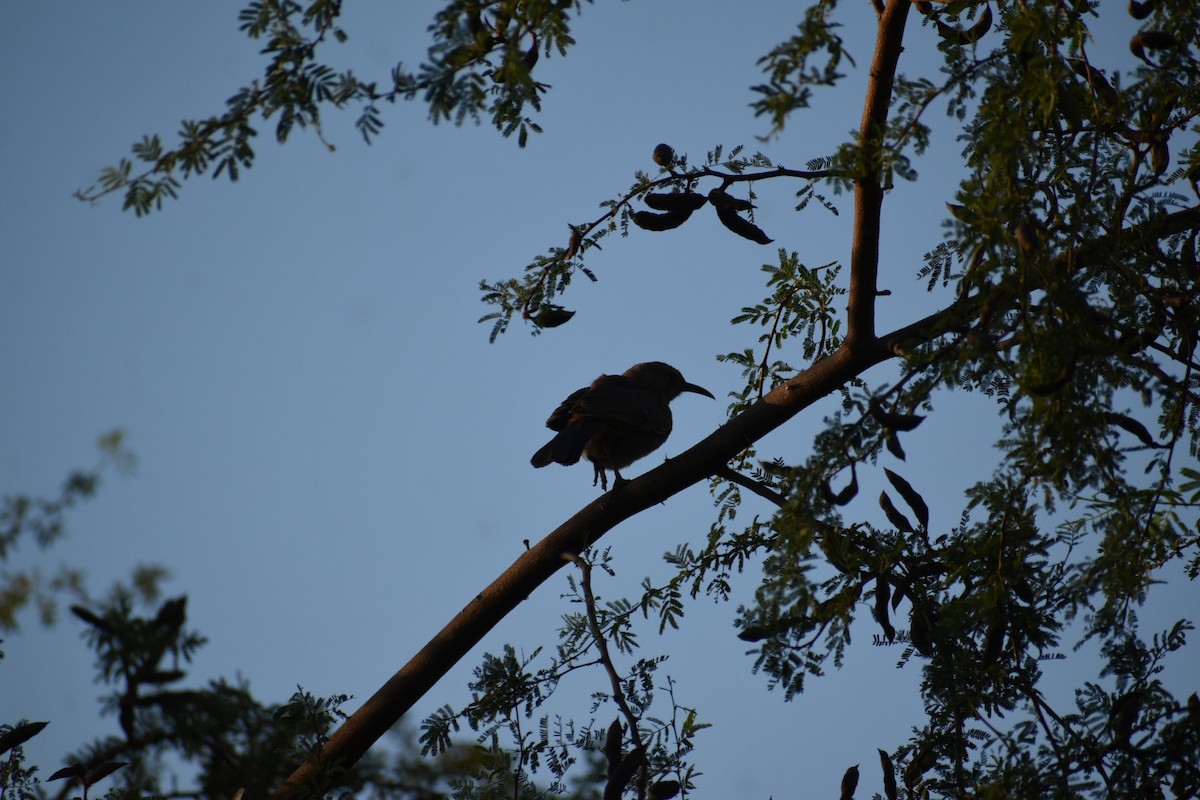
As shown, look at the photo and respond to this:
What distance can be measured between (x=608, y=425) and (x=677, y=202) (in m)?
2.24

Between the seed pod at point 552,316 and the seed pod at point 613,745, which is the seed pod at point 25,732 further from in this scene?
the seed pod at point 552,316

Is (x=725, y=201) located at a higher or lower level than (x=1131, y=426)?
higher

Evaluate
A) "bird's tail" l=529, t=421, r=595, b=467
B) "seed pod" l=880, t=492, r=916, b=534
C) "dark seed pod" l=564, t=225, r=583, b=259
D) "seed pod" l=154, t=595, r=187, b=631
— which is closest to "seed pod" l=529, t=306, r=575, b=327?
"dark seed pod" l=564, t=225, r=583, b=259

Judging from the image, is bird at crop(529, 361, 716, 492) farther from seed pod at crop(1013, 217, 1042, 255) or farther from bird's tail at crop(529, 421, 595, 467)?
seed pod at crop(1013, 217, 1042, 255)

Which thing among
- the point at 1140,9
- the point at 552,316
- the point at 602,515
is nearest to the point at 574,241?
the point at 552,316

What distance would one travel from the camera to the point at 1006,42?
154 inches

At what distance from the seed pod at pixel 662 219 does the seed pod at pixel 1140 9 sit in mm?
1995

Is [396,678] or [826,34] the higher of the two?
[826,34]

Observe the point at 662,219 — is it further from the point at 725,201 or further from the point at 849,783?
the point at 849,783

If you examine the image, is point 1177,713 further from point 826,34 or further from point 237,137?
point 237,137

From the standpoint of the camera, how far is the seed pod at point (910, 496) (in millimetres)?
4227

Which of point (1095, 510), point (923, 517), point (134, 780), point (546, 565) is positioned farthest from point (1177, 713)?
point (134, 780)

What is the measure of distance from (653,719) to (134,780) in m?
2.09

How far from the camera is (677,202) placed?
15.0 ft
